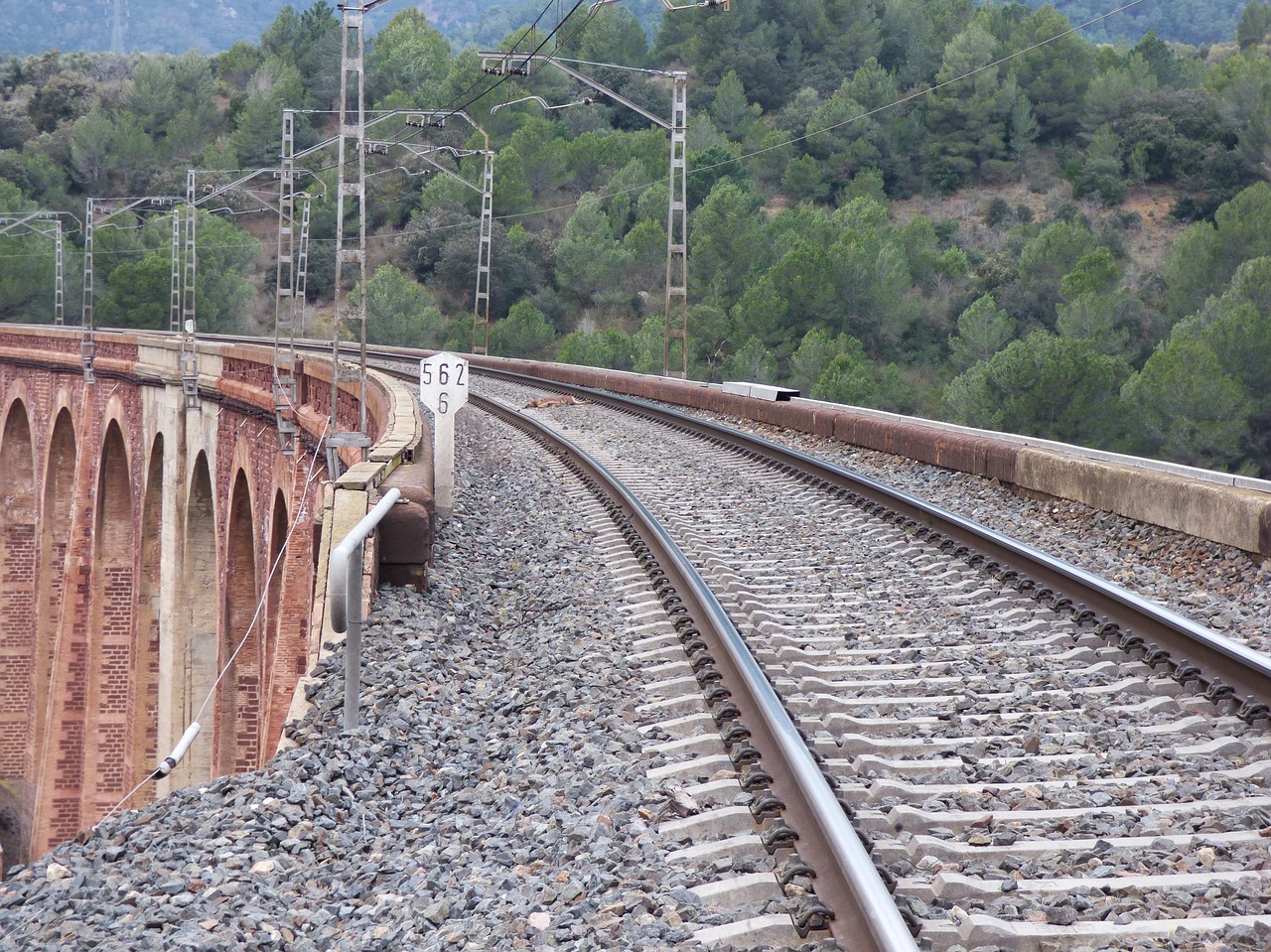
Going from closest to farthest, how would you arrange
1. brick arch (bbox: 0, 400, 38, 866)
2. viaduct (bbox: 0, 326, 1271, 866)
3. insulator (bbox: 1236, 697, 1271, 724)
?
insulator (bbox: 1236, 697, 1271, 724) < viaduct (bbox: 0, 326, 1271, 866) < brick arch (bbox: 0, 400, 38, 866)

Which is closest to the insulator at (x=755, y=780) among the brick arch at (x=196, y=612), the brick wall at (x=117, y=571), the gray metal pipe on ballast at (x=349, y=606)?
the gray metal pipe on ballast at (x=349, y=606)

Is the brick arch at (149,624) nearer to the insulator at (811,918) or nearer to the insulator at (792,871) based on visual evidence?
the insulator at (792,871)

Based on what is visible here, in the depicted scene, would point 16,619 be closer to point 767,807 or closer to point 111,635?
point 111,635

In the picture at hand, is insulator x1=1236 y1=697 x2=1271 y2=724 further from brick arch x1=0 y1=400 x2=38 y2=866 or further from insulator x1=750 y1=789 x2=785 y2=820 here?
brick arch x1=0 y1=400 x2=38 y2=866

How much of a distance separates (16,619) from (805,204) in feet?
151

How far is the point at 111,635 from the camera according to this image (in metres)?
28.8

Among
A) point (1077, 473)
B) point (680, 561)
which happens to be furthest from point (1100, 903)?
point (1077, 473)

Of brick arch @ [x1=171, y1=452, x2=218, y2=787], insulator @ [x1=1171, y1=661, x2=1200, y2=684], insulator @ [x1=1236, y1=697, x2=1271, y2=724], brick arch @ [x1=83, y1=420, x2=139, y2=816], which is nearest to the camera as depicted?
insulator @ [x1=1236, y1=697, x2=1271, y2=724]

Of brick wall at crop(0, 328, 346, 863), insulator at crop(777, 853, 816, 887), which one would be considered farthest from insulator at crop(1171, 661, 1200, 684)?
brick wall at crop(0, 328, 346, 863)

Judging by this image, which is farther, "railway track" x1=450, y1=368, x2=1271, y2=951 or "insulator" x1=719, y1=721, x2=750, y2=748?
"insulator" x1=719, y1=721, x2=750, y2=748

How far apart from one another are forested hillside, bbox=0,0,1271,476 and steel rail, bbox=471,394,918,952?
102 ft

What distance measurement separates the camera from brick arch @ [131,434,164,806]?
26.2m

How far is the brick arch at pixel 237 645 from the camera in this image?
19.9 m

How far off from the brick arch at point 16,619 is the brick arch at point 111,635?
8.36 feet
